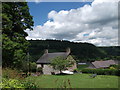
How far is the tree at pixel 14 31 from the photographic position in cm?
→ 1402

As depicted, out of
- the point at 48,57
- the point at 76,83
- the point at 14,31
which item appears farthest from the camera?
the point at 48,57

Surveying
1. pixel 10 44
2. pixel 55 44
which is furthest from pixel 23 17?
pixel 55 44

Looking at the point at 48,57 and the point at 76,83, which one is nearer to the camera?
the point at 76,83

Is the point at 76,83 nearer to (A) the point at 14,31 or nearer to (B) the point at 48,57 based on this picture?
(A) the point at 14,31

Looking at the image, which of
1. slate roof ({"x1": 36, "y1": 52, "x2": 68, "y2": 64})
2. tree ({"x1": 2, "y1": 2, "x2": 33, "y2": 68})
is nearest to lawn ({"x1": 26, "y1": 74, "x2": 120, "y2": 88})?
tree ({"x1": 2, "y1": 2, "x2": 33, "y2": 68})

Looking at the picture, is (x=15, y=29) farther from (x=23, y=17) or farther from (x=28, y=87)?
(x=28, y=87)

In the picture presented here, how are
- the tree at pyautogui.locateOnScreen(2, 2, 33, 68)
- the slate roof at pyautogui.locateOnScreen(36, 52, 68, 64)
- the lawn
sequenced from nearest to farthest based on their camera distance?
the lawn
the tree at pyautogui.locateOnScreen(2, 2, 33, 68)
the slate roof at pyautogui.locateOnScreen(36, 52, 68, 64)

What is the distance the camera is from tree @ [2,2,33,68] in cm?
1402

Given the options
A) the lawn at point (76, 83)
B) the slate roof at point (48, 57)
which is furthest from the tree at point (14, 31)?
the slate roof at point (48, 57)

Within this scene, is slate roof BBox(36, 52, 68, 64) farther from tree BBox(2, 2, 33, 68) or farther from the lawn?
tree BBox(2, 2, 33, 68)

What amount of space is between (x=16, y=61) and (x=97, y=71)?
20.3 m

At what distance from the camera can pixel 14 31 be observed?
16312mm

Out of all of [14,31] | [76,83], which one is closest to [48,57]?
[14,31]

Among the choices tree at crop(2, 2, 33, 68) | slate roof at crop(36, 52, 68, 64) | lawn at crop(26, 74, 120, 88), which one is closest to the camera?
lawn at crop(26, 74, 120, 88)
